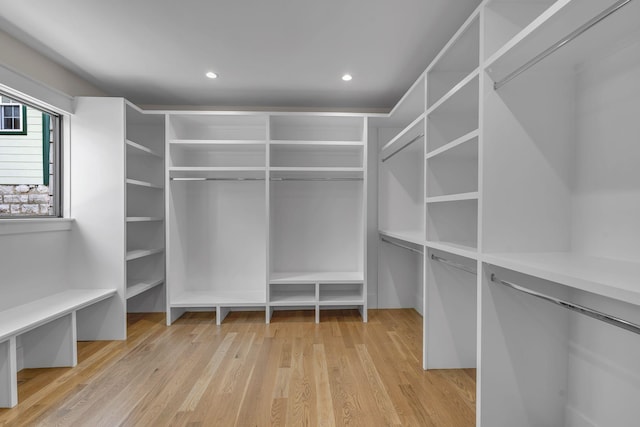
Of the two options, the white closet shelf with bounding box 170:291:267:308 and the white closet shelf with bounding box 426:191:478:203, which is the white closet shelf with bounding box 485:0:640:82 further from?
the white closet shelf with bounding box 170:291:267:308

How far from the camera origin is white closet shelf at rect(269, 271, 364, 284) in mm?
3459

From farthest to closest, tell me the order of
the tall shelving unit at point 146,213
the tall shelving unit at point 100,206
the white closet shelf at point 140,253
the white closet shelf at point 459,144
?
the tall shelving unit at point 146,213, the white closet shelf at point 140,253, the tall shelving unit at point 100,206, the white closet shelf at point 459,144

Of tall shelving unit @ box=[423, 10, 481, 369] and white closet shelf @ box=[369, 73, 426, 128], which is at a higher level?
white closet shelf @ box=[369, 73, 426, 128]

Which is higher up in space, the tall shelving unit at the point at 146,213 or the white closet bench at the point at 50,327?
the tall shelving unit at the point at 146,213

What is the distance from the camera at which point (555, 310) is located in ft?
5.46

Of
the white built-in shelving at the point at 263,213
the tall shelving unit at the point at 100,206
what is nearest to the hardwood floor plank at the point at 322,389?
the white built-in shelving at the point at 263,213

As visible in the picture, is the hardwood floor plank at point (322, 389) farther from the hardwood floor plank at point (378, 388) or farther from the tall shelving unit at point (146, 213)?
the tall shelving unit at point (146, 213)

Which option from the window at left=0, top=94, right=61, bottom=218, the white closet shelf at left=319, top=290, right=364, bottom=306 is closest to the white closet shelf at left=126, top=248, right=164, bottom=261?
the window at left=0, top=94, right=61, bottom=218

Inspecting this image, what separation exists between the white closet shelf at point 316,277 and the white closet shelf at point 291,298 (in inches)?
8.4

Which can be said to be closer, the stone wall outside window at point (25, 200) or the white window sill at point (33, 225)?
the white window sill at point (33, 225)

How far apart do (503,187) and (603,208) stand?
0.41 meters

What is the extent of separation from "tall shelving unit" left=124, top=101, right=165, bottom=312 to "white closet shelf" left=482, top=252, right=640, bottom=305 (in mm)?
3538

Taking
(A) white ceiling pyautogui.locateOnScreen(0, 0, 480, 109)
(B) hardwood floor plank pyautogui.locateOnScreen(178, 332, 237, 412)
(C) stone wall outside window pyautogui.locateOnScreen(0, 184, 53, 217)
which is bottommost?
(B) hardwood floor plank pyautogui.locateOnScreen(178, 332, 237, 412)

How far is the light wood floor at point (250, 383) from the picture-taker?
1.87 meters
